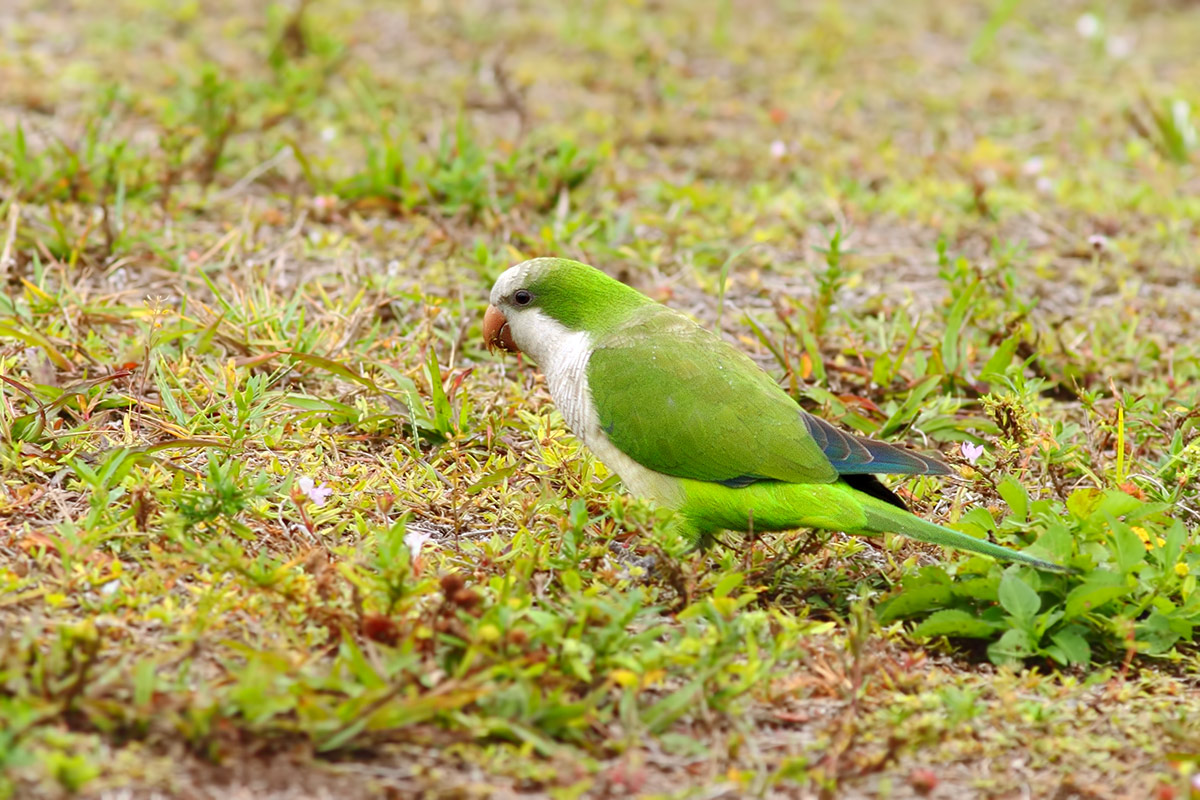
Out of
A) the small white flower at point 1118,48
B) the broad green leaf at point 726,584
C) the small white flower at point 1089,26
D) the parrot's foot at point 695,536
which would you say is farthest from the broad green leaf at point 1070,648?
the small white flower at point 1089,26

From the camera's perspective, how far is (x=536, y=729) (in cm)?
271

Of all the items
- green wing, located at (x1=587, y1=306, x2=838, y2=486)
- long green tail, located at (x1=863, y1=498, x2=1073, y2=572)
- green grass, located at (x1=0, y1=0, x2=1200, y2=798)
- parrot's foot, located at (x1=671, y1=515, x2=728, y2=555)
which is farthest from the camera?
parrot's foot, located at (x1=671, y1=515, x2=728, y2=555)

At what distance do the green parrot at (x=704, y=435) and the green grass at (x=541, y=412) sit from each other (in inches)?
7.0

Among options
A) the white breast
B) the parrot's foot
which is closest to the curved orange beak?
the white breast

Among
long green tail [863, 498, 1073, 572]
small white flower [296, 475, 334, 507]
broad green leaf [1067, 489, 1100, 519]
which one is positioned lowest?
small white flower [296, 475, 334, 507]

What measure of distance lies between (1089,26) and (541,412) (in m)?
6.10

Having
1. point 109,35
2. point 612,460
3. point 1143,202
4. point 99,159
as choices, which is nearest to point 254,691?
point 612,460

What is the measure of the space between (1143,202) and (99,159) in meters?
4.77

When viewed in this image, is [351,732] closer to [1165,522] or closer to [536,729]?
[536,729]

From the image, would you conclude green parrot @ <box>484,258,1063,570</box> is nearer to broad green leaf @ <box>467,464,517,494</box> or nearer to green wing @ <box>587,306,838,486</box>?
green wing @ <box>587,306,838,486</box>

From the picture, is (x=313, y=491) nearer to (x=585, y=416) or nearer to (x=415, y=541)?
(x=415, y=541)

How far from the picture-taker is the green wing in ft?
11.2

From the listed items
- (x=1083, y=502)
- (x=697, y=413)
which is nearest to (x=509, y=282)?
(x=697, y=413)

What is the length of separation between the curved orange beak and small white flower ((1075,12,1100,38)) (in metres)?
6.26
